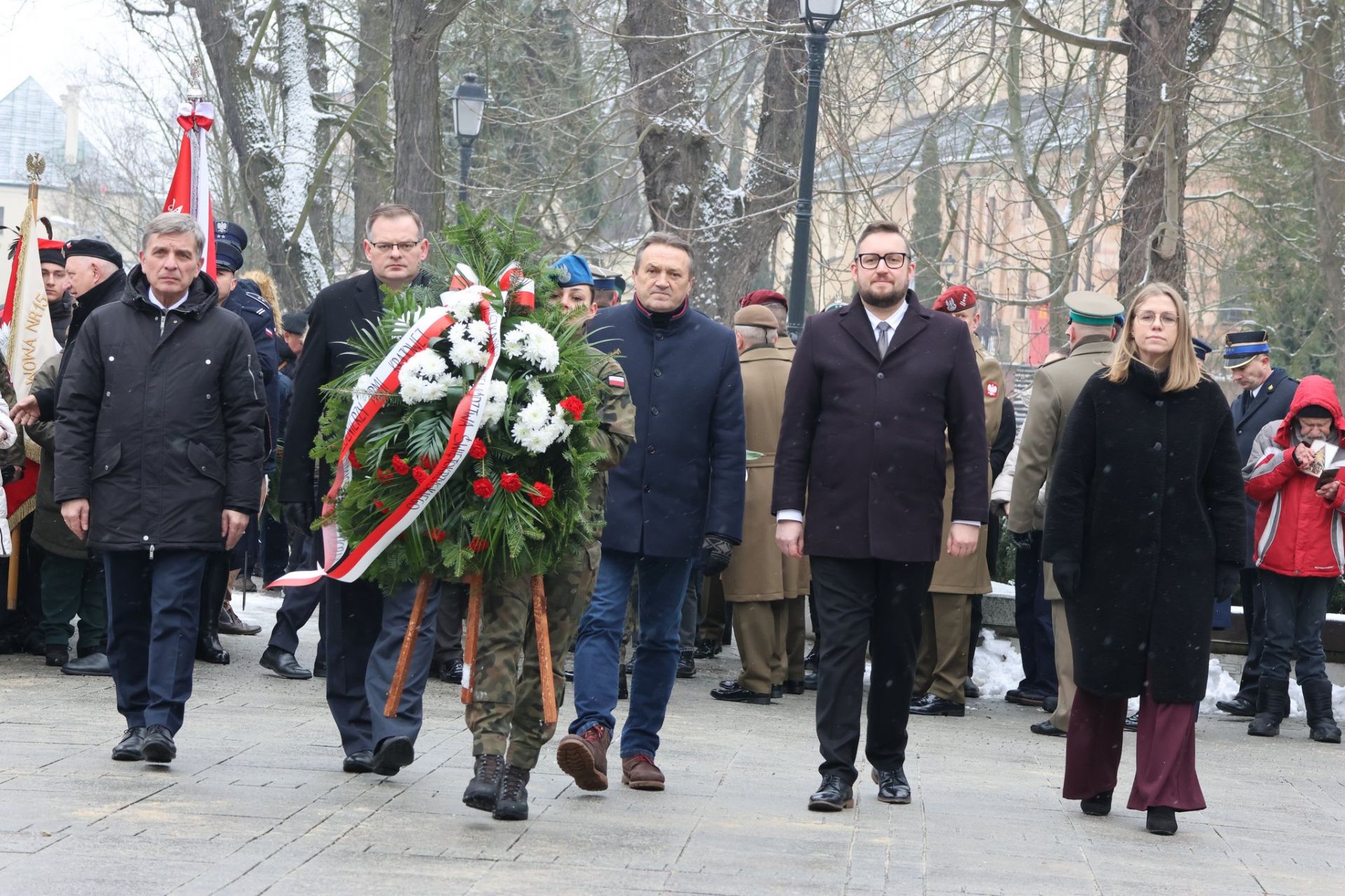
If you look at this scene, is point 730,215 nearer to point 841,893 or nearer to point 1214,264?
point 1214,264

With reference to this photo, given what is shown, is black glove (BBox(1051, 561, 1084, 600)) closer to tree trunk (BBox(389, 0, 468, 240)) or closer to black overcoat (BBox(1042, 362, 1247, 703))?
black overcoat (BBox(1042, 362, 1247, 703))

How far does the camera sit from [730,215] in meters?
15.6

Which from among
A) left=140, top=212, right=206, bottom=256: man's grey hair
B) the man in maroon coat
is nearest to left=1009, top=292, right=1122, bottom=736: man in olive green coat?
the man in maroon coat

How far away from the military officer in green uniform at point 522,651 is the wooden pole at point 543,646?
3cm

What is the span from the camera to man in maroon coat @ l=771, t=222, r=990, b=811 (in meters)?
6.48

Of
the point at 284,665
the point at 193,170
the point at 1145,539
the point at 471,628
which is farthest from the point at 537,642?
the point at 193,170

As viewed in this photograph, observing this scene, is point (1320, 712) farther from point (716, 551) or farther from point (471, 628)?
point (471, 628)

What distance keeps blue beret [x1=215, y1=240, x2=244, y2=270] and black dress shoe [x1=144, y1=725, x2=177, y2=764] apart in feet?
13.2

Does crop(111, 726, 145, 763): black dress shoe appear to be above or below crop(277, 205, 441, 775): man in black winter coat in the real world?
below

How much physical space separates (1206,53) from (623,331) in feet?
29.3

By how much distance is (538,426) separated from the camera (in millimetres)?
5758

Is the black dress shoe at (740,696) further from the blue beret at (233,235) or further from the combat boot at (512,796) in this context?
the combat boot at (512,796)

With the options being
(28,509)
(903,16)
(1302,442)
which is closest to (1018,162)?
(903,16)

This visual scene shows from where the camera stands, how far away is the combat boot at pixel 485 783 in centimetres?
573
